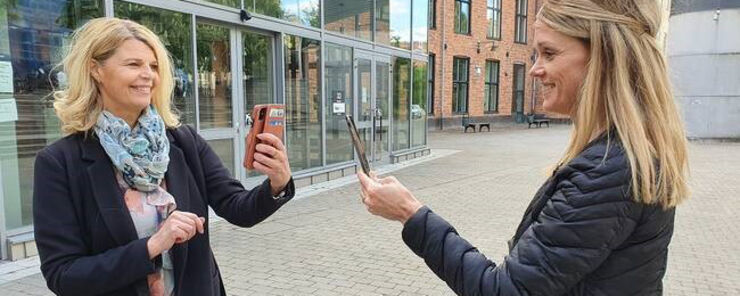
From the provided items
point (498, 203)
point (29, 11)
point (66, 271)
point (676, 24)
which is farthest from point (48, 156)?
point (676, 24)

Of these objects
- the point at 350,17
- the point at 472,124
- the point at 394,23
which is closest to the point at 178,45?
the point at 350,17

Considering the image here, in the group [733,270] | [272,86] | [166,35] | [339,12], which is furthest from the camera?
[339,12]

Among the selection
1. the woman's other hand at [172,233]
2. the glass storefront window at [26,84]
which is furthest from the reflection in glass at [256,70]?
the woman's other hand at [172,233]

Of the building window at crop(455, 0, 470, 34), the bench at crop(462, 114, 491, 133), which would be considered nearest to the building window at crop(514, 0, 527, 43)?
the building window at crop(455, 0, 470, 34)

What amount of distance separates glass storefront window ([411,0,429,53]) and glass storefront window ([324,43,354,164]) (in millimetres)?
2964

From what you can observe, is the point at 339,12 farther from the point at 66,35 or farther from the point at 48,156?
the point at 48,156

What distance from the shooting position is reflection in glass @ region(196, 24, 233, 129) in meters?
6.65

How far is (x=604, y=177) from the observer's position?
117 centimetres

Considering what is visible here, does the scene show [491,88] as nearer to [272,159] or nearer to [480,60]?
[480,60]

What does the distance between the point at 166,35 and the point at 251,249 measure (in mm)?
2798

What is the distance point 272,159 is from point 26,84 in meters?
4.15

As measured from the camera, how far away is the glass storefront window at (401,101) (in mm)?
11484

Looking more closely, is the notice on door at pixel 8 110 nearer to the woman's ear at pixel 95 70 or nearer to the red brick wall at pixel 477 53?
the woman's ear at pixel 95 70

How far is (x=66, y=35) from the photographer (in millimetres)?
5113
